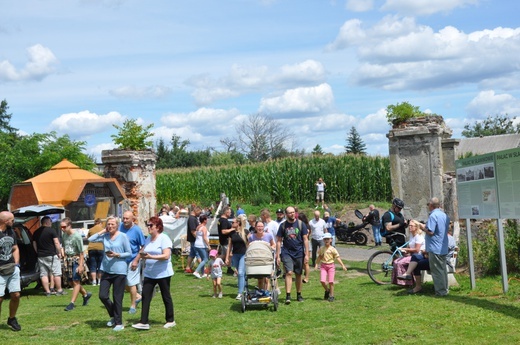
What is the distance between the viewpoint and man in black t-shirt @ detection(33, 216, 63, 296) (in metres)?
16.3

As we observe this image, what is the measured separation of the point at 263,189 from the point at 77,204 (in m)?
21.6

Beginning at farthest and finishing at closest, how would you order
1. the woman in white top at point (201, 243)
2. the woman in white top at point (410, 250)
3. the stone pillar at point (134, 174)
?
the stone pillar at point (134, 174), the woman in white top at point (201, 243), the woman in white top at point (410, 250)

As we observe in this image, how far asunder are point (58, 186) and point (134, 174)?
2.71m

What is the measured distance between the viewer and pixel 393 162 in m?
19.5

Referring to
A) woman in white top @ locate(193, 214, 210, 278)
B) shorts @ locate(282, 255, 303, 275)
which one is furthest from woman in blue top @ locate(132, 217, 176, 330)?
woman in white top @ locate(193, 214, 210, 278)

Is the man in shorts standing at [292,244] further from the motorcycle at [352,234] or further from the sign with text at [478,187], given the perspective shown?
the motorcycle at [352,234]

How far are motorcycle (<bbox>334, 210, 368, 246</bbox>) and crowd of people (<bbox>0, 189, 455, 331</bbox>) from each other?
27.1ft

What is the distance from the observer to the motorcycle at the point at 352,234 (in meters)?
28.0

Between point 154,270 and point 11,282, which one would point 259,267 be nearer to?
point 154,270

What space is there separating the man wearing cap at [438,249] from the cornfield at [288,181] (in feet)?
88.7

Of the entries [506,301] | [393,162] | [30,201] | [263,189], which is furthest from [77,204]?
[263,189]

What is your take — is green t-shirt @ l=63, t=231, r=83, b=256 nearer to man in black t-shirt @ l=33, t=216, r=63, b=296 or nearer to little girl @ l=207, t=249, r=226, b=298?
man in black t-shirt @ l=33, t=216, r=63, b=296

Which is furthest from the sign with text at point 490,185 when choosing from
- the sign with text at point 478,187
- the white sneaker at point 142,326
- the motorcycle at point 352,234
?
the motorcycle at point 352,234

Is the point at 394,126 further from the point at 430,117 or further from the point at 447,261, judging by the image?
the point at 447,261
